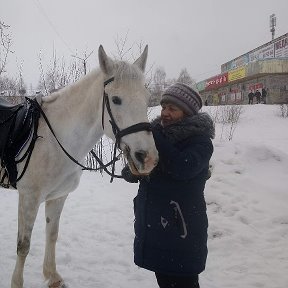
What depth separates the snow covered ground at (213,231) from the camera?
342 centimetres

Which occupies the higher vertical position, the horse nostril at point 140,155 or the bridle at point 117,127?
the bridle at point 117,127

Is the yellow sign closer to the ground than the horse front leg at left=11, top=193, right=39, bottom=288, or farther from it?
farther from it

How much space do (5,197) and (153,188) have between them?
512 centimetres

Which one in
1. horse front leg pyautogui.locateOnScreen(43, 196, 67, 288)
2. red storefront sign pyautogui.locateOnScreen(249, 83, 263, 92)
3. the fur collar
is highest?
red storefront sign pyautogui.locateOnScreen(249, 83, 263, 92)

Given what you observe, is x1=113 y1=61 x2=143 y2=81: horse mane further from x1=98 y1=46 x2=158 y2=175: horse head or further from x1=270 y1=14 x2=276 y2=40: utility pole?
x1=270 y1=14 x2=276 y2=40: utility pole

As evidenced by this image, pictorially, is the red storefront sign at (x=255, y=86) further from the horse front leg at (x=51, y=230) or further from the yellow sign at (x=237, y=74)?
the horse front leg at (x=51, y=230)

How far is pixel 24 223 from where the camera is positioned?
2.80 metres

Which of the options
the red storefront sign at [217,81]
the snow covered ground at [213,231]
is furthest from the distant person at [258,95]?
the snow covered ground at [213,231]

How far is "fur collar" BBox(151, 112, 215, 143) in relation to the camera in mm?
1948

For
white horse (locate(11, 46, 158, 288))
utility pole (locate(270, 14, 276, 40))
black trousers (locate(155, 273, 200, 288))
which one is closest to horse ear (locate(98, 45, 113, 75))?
white horse (locate(11, 46, 158, 288))

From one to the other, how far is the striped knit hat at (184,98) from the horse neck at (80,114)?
0.72m

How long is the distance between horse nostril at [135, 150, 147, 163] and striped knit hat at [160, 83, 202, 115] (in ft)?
1.25

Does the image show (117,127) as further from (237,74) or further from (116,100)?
(237,74)

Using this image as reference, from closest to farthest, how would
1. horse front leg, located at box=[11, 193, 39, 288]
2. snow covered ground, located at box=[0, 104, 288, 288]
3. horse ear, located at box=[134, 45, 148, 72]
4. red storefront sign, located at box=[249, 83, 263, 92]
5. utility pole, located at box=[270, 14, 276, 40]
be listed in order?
horse ear, located at box=[134, 45, 148, 72]
horse front leg, located at box=[11, 193, 39, 288]
snow covered ground, located at box=[0, 104, 288, 288]
red storefront sign, located at box=[249, 83, 263, 92]
utility pole, located at box=[270, 14, 276, 40]
